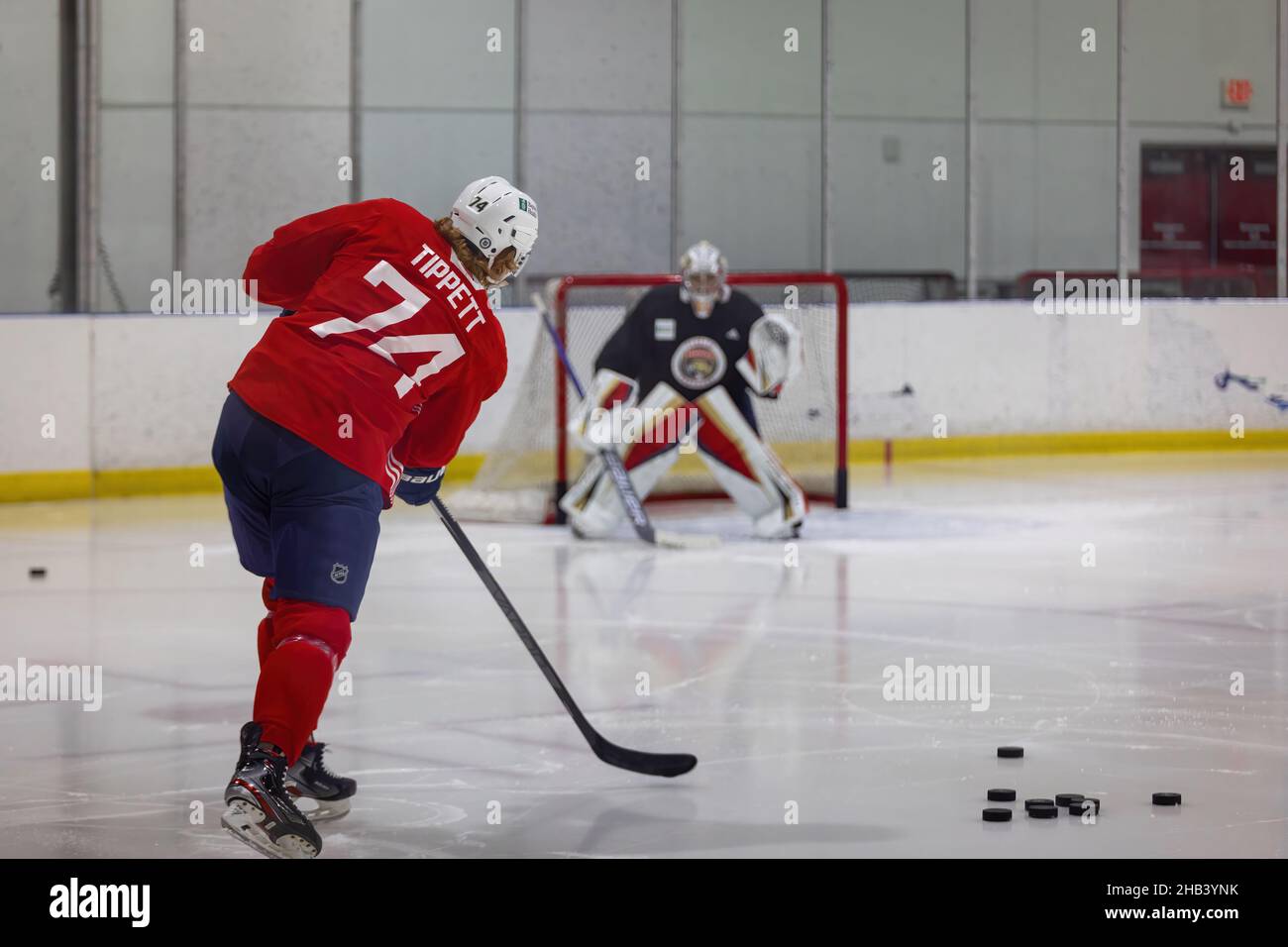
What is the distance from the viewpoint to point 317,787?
3137 mm

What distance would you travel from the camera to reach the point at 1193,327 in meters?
10.8

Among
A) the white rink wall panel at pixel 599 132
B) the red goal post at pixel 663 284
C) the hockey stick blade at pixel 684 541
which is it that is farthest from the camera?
the white rink wall panel at pixel 599 132

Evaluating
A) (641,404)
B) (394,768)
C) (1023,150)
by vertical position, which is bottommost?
(394,768)

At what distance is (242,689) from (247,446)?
1634 millimetres

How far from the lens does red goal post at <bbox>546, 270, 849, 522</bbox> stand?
7973mm

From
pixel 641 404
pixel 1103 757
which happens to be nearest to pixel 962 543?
pixel 641 404

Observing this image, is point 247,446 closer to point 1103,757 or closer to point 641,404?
point 1103,757

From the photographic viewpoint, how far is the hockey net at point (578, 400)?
7980 millimetres

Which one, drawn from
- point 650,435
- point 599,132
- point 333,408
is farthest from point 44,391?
point 333,408

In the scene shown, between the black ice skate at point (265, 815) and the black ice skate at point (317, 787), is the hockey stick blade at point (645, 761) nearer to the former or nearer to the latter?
the black ice skate at point (317, 787)

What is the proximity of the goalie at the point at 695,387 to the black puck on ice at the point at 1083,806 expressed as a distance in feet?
13.8

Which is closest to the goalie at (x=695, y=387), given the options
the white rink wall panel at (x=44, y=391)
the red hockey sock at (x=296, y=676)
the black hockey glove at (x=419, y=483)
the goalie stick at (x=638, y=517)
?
the goalie stick at (x=638, y=517)

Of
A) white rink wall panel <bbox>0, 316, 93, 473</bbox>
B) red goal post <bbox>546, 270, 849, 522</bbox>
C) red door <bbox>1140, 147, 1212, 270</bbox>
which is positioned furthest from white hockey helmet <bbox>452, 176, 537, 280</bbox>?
red door <bbox>1140, 147, 1212, 270</bbox>
